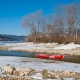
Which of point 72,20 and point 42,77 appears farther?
point 72,20

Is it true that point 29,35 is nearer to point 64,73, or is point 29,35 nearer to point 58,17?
point 58,17

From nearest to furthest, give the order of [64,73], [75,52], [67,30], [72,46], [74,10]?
1. [64,73]
2. [75,52]
3. [72,46]
4. [74,10]
5. [67,30]

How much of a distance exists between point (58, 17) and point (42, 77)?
5320 centimetres

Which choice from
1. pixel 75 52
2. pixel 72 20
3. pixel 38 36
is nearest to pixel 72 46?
pixel 75 52

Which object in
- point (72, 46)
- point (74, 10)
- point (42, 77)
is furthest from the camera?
point (74, 10)

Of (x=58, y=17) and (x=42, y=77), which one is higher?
(x=58, y=17)

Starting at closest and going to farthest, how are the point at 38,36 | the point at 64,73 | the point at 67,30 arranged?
the point at 64,73 → the point at 67,30 → the point at 38,36

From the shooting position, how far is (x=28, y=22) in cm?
7894

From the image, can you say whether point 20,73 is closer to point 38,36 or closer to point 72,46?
point 72,46

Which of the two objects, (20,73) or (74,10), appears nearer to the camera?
(20,73)

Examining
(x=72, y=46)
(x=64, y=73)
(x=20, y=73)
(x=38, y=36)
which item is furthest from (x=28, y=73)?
(x=38, y=36)

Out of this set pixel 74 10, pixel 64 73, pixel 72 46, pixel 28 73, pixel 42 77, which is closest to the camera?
pixel 42 77

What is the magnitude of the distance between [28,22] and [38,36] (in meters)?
6.29

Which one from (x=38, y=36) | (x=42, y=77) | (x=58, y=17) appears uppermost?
(x=58, y=17)
